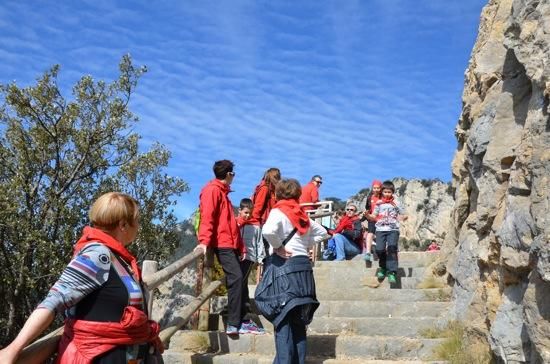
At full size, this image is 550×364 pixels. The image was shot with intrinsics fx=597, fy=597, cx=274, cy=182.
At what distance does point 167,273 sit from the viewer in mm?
5562

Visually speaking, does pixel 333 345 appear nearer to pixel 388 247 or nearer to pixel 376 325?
pixel 376 325

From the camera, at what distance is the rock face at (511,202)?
4352mm

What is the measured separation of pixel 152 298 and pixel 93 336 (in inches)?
110

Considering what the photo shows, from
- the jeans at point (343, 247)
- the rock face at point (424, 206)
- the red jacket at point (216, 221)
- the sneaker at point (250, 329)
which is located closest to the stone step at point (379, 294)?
the sneaker at point (250, 329)

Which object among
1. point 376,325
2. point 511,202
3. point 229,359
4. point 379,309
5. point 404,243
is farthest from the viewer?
point 404,243

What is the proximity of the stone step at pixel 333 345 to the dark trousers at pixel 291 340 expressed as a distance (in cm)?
99

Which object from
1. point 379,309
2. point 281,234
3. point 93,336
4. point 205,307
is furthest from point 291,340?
point 93,336

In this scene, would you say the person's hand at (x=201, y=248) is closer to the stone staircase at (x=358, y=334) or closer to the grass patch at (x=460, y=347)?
the stone staircase at (x=358, y=334)

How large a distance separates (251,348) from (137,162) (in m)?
11.2

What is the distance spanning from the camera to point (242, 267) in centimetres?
675

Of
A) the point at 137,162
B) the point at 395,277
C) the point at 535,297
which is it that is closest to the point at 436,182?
the point at 137,162

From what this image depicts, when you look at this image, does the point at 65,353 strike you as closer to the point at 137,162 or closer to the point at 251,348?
the point at 251,348

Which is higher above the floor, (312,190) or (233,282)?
(312,190)

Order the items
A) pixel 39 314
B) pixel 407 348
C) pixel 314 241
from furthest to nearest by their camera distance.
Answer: pixel 407 348 < pixel 314 241 < pixel 39 314
